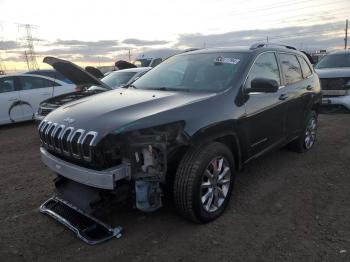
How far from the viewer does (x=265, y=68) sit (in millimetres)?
4590

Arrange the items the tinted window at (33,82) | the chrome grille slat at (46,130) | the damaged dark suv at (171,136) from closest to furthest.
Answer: the damaged dark suv at (171,136) → the chrome grille slat at (46,130) → the tinted window at (33,82)

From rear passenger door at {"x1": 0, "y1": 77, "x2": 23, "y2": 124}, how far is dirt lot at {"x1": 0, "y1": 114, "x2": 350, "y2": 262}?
15.5 ft

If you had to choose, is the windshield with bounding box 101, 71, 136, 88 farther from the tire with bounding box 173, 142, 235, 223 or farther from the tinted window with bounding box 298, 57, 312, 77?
the tire with bounding box 173, 142, 235, 223

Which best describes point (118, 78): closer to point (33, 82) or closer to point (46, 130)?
point (33, 82)

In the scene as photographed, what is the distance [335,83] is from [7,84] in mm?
9004

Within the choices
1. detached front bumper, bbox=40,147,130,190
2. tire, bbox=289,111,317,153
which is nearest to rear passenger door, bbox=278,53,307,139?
tire, bbox=289,111,317,153

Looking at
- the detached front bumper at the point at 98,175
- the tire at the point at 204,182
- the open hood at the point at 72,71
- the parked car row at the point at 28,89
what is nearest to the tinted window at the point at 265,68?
the tire at the point at 204,182

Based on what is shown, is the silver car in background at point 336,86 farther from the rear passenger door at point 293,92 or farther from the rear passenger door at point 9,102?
the rear passenger door at point 9,102

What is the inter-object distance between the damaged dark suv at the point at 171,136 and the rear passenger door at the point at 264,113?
0.01m

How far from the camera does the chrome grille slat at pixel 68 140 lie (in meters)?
3.04

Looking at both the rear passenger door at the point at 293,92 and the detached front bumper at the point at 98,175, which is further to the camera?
the rear passenger door at the point at 293,92

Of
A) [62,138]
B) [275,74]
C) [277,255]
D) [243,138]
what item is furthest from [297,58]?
[62,138]

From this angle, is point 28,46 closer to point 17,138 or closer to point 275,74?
point 17,138

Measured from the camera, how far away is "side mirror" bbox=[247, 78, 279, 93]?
13.0 feet
